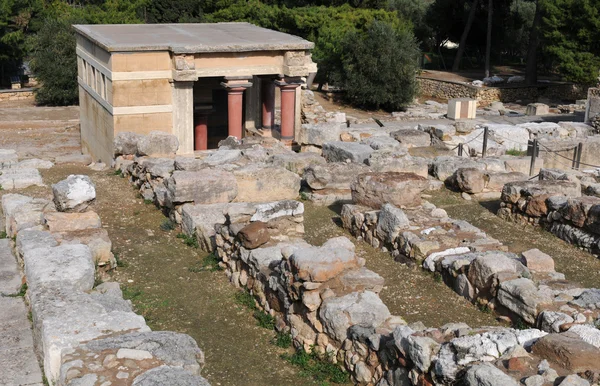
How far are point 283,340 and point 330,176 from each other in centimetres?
630

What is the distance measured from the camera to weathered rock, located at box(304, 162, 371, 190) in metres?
15.1

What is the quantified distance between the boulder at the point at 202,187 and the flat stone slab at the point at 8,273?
2.94m

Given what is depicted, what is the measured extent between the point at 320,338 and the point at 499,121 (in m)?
21.3

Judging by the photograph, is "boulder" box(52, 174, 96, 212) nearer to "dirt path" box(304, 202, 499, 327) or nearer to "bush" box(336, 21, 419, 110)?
"dirt path" box(304, 202, 499, 327)

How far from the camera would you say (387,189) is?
1341 cm

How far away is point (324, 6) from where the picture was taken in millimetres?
40500

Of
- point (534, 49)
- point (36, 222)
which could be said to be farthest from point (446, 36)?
point (36, 222)

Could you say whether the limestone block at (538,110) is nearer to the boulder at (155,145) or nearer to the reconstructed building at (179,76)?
the reconstructed building at (179,76)

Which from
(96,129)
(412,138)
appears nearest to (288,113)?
(412,138)

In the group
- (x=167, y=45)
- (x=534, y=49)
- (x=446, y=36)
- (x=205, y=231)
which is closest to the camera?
(x=205, y=231)

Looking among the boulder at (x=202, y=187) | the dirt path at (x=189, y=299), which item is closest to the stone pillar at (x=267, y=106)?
the dirt path at (x=189, y=299)

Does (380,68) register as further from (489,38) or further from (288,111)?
(288,111)

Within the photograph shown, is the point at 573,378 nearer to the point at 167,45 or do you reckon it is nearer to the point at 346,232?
the point at 346,232

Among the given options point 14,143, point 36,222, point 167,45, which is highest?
point 167,45
